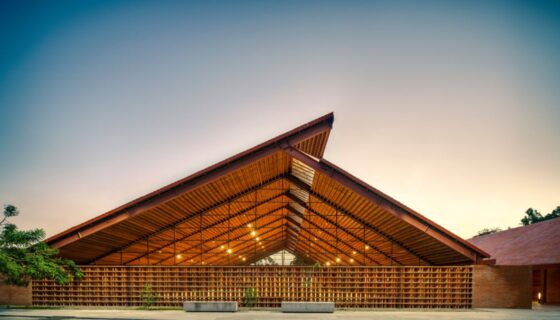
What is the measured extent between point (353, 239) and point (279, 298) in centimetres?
1101

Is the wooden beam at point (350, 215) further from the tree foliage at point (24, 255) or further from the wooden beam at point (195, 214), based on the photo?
the tree foliage at point (24, 255)

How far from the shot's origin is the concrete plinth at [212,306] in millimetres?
17969

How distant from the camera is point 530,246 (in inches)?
1033

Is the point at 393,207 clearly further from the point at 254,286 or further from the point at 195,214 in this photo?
the point at 195,214

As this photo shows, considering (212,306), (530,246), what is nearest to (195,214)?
(212,306)

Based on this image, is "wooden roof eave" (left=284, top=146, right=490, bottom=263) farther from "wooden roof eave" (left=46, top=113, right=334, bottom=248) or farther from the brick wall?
"wooden roof eave" (left=46, top=113, right=334, bottom=248)

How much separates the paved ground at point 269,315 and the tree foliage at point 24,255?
147 centimetres

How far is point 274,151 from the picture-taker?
18.7 metres

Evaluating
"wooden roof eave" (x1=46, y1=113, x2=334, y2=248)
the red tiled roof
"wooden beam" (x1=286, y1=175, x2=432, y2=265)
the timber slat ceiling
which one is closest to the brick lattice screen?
the timber slat ceiling

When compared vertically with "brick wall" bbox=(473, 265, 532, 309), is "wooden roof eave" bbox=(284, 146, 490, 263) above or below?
above

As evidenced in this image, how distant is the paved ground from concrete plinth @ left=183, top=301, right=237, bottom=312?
1.74 feet

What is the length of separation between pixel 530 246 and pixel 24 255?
27.5m

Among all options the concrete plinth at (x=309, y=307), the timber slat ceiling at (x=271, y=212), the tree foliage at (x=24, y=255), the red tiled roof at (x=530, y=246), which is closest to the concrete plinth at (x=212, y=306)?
the concrete plinth at (x=309, y=307)

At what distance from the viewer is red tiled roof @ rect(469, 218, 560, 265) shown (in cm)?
2309
